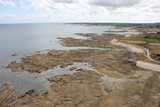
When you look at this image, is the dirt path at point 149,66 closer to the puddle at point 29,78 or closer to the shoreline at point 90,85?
the shoreline at point 90,85

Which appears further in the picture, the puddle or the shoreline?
the puddle

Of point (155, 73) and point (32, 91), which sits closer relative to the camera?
point (32, 91)

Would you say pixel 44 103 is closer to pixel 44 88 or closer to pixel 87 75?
pixel 44 88

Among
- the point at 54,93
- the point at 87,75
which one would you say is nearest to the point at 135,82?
the point at 87,75

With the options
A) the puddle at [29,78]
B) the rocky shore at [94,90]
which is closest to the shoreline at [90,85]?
the rocky shore at [94,90]

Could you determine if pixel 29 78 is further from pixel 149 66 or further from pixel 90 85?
pixel 149 66

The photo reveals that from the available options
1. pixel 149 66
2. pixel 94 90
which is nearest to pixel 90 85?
pixel 94 90

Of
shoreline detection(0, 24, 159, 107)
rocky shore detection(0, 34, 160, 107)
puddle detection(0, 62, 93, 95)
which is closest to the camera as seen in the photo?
rocky shore detection(0, 34, 160, 107)

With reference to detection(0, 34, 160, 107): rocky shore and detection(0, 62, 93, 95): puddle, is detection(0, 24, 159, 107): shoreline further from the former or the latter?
detection(0, 62, 93, 95): puddle

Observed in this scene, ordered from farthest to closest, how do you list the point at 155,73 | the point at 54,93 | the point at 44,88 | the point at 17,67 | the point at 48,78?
the point at 17,67, the point at 155,73, the point at 48,78, the point at 44,88, the point at 54,93

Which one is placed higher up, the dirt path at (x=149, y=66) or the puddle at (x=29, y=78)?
the dirt path at (x=149, y=66)

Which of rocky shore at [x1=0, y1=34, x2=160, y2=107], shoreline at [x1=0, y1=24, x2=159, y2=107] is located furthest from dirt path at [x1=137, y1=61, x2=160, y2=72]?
rocky shore at [x1=0, y1=34, x2=160, y2=107]
